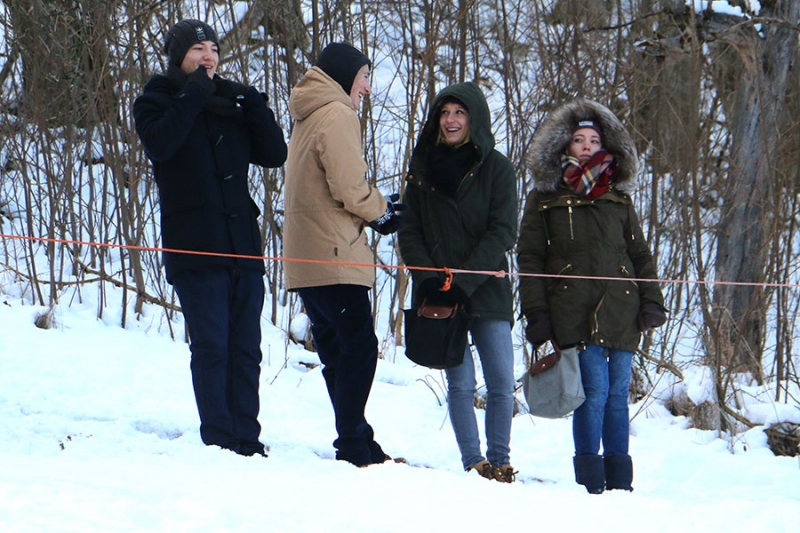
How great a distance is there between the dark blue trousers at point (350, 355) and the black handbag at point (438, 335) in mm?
176

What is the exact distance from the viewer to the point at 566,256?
13.8 ft

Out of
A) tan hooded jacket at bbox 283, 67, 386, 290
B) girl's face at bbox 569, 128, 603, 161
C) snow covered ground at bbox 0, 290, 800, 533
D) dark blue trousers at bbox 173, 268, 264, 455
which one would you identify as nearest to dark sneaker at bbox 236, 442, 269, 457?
dark blue trousers at bbox 173, 268, 264, 455

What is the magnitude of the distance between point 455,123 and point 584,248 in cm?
75

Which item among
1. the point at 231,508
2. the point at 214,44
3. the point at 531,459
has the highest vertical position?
the point at 214,44

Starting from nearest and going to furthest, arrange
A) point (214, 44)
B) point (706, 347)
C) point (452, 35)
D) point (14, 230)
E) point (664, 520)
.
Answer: point (664, 520) → point (214, 44) → point (706, 347) → point (452, 35) → point (14, 230)

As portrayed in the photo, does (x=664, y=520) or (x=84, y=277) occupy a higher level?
(x=84, y=277)

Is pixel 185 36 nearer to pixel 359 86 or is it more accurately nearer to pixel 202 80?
pixel 202 80

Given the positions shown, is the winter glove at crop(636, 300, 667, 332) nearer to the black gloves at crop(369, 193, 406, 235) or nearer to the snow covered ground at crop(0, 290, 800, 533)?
the snow covered ground at crop(0, 290, 800, 533)

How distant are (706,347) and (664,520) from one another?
3.13 metres

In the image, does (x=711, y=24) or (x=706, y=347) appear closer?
(x=706, y=347)

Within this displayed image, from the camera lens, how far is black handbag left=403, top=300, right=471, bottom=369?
4059 mm

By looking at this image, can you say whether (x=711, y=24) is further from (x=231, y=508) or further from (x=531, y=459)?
(x=231, y=508)

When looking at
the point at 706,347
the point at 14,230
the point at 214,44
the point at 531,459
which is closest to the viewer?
the point at 214,44

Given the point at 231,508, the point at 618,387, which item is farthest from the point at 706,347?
the point at 231,508
